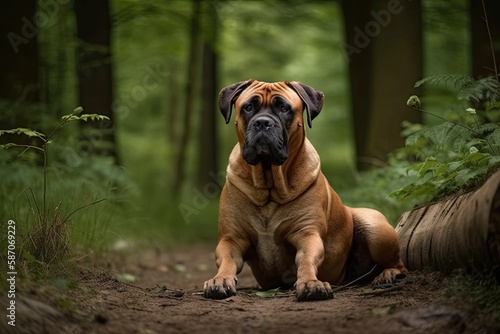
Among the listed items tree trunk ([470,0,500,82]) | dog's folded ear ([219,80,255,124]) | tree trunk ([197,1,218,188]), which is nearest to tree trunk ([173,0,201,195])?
tree trunk ([197,1,218,188])

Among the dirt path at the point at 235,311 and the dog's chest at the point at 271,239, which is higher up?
the dog's chest at the point at 271,239

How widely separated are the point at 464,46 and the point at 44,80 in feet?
29.0

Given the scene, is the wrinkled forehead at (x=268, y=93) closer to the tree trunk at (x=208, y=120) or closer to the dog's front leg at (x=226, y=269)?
the dog's front leg at (x=226, y=269)

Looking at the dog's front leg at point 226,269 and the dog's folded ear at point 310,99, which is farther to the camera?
the dog's folded ear at point 310,99

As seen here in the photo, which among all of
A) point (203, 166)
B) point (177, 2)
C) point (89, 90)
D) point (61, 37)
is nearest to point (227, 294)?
point (89, 90)

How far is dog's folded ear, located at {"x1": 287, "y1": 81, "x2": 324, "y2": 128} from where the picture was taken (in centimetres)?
531

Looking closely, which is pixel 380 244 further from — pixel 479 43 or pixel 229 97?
pixel 479 43

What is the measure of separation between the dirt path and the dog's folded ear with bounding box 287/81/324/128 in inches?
54.0

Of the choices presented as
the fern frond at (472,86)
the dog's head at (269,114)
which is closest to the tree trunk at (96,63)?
the dog's head at (269,114)

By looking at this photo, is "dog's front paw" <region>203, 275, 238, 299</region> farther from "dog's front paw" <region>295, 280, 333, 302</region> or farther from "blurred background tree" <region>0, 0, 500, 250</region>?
"blurred background tree" <region>0, 0, 500, 250</region>

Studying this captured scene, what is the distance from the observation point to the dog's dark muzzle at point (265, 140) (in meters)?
4.92

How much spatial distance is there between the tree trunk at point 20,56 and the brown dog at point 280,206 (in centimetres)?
396

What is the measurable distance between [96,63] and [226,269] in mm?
5847

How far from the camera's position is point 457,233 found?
4379 mm
